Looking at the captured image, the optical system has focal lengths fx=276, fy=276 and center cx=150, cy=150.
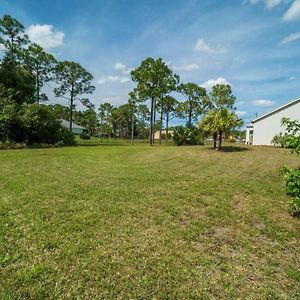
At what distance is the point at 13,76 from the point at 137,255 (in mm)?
25917

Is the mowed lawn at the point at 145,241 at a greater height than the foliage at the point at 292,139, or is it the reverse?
the foliage at the point at 292,139

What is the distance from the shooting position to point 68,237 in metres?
4.04

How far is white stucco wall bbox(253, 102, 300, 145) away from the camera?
2358 centimetres

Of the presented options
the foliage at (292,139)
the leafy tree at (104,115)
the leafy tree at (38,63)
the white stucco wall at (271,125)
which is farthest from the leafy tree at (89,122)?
the foliage at (292,139)

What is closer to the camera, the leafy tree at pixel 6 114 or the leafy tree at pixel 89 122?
the leafy tree at pixel 6 114

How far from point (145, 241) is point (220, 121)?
506 inches

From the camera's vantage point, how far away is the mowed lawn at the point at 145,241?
2.99 meters

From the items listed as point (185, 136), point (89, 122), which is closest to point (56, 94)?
point (185, 136)

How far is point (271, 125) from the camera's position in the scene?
24828 mm

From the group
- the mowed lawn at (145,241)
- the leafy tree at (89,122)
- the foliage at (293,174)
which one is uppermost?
the leafy tree at (89,122)

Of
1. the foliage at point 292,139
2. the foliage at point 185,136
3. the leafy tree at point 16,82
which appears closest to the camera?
the foliage at point 292,139

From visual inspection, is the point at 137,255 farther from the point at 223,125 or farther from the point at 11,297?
the point at 223,125

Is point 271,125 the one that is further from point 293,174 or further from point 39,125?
point 293,174

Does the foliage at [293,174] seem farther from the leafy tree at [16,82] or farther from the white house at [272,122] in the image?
the leafy tree at [16,82]
